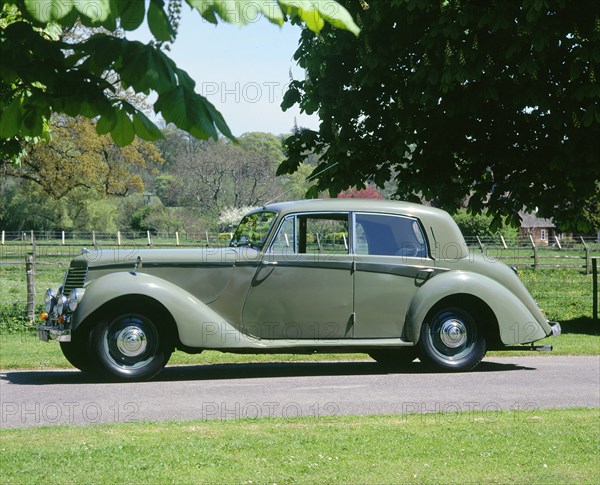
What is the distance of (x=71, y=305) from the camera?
10.1 metres

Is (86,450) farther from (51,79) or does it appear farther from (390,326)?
(390,326)

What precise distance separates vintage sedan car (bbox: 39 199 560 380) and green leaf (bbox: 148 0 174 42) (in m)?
7.27

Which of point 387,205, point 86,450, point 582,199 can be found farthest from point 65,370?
point 582,199

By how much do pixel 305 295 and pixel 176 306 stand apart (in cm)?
151

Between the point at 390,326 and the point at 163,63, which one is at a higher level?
the point at 163,63

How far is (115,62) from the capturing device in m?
3.39

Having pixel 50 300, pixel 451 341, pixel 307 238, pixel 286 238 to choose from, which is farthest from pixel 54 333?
pixel 451 341

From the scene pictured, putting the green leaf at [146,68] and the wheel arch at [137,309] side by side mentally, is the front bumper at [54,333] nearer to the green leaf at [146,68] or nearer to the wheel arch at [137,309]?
the wheel arch at [137,309]

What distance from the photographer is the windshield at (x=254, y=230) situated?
11.0 meters

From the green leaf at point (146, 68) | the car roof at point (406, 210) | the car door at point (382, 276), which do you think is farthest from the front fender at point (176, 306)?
the green leaf at point (146, 68)

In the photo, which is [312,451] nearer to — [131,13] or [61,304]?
[131,13]

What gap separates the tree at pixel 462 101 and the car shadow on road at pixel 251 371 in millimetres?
3994

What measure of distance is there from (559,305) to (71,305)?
15.0m

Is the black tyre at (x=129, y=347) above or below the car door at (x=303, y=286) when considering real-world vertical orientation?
below
